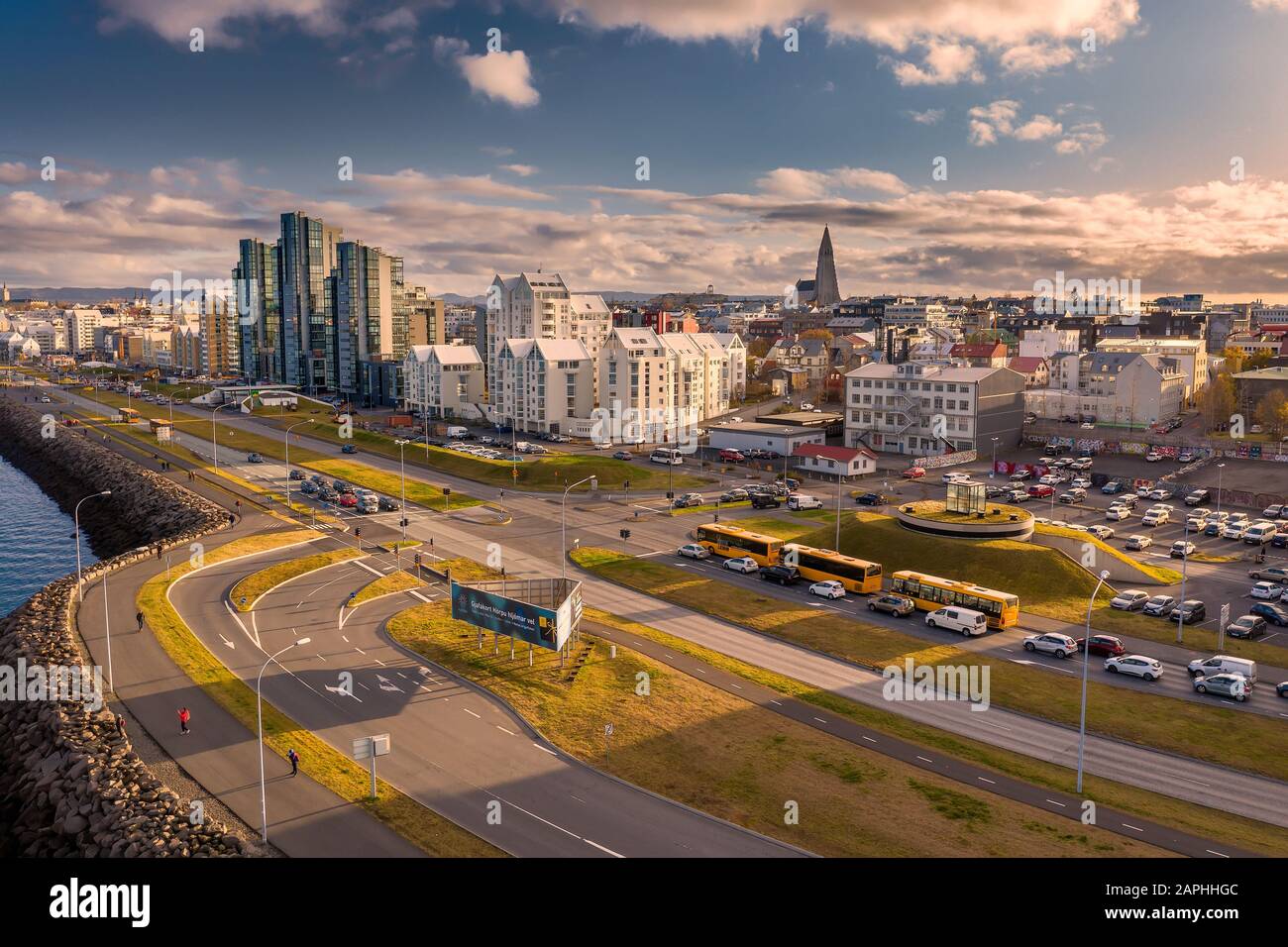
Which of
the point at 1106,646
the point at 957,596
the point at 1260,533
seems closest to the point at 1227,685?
the point at 1106,646

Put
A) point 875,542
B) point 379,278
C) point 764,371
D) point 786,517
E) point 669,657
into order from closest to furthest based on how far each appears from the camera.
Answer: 1. point 669,657
2. point 875,542
3. point 786,517
4. point 379,278
5. point 764,371

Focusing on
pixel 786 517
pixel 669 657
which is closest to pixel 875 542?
pixel 786 517

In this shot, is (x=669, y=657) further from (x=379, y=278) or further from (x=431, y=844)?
(x=379, y=278)

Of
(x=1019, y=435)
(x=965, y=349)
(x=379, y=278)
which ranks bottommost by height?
(x=1019, y=435)

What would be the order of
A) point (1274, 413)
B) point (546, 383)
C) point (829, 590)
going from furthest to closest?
point (546, 383), point (1274, 413), point (829, 590)

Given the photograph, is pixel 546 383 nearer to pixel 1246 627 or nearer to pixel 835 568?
pixel 835 568

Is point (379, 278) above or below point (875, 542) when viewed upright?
above
